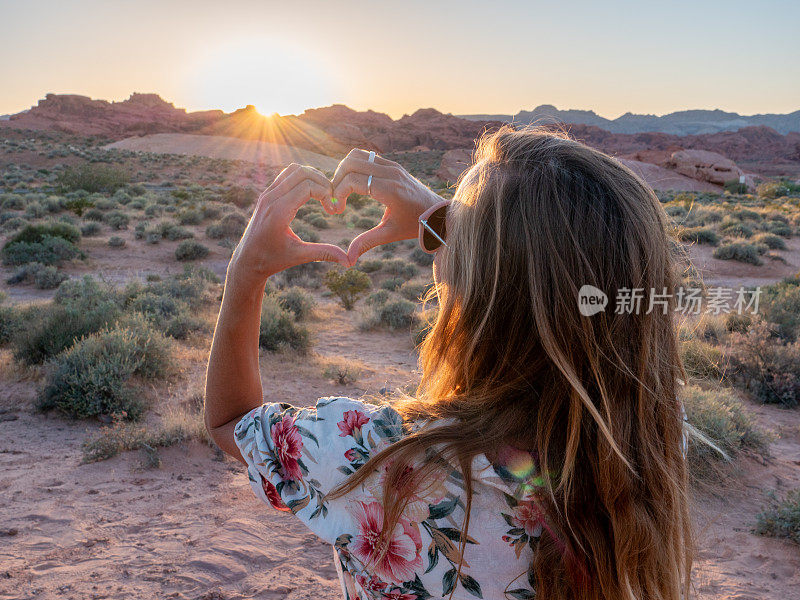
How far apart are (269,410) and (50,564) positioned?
9.14 ft

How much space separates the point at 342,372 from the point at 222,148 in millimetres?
68130

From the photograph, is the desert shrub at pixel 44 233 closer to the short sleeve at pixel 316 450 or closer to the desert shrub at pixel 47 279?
the desert shrub at pixel 47 279

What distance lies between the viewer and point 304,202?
1136 mm

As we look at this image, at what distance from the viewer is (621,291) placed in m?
0.93

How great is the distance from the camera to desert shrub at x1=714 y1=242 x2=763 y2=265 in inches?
539

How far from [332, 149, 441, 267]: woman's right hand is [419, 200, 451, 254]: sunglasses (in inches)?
3.0

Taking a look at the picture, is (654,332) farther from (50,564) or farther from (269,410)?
(50,564)

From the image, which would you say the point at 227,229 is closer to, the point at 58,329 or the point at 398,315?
the point at 398,315

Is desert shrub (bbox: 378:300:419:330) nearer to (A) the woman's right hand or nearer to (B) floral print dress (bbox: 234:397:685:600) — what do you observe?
(A) the woman's right hand

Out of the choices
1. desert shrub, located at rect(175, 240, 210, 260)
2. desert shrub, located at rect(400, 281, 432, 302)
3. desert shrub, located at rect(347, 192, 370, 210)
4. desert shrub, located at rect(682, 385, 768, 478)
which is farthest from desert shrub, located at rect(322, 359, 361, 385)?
desert shrub, located at rect(347, 192, 370, 210)

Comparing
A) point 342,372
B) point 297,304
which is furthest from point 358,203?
point 342,372

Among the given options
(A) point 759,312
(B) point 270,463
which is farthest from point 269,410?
(A) point 759,312

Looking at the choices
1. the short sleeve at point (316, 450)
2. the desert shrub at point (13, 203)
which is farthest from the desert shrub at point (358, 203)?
the short sleeve at point (316, 450)

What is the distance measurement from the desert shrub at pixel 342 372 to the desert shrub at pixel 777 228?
52.5ft
